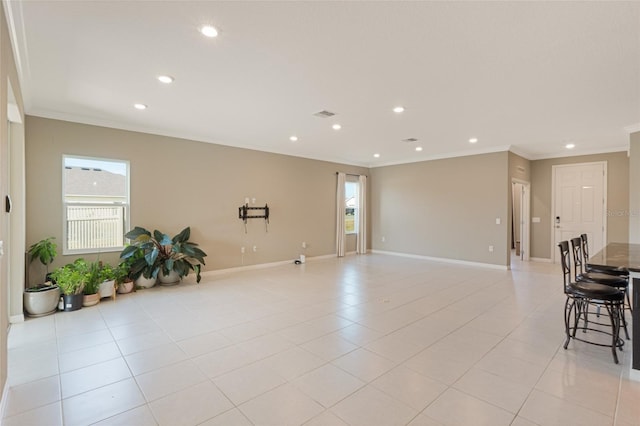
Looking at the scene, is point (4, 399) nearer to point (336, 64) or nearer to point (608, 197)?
point (336, 64)

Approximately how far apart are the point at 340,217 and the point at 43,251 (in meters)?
6.01

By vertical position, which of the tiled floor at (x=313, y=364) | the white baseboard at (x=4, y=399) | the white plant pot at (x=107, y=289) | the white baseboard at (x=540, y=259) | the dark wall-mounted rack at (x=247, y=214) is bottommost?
the tiled floor at (x=313, y=364)

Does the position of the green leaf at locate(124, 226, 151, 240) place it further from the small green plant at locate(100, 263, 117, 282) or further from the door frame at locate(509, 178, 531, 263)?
the door frame at locate(509, 178, 531, 263)

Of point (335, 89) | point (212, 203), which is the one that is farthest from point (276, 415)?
point (212, 203)

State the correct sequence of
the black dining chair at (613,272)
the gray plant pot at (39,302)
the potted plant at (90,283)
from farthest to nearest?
the potted plant at (90,283) → the gray plant pot at (39,302) → the black dining chair at (613,272)

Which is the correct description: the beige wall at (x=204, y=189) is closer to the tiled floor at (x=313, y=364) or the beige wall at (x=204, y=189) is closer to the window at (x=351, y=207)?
the window at (x=351, y=207)

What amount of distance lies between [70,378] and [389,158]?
7.38 meters

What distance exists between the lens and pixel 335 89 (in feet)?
11.4

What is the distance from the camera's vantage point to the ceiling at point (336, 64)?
2139 mm

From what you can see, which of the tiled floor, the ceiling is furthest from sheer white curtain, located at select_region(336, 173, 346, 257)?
the tiled floor

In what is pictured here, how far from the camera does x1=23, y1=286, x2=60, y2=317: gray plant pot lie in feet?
12.1

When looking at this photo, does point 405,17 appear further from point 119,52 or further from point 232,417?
point 232,417

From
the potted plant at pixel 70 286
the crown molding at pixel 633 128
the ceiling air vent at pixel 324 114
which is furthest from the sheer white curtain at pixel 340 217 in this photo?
the potted plant at pixel 70 286

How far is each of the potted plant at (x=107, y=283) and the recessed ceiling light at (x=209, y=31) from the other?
372 centimetres
